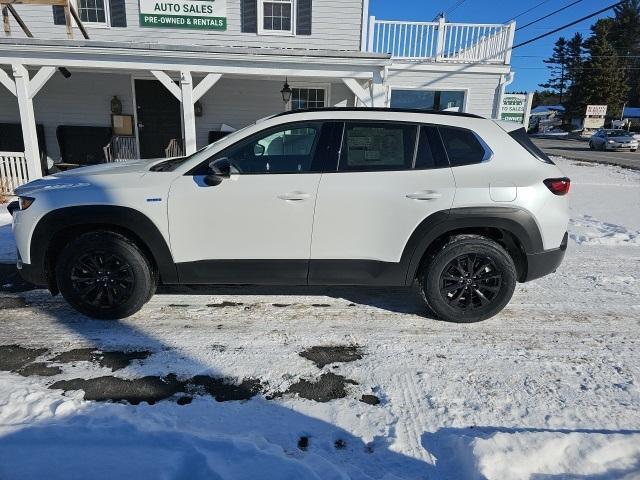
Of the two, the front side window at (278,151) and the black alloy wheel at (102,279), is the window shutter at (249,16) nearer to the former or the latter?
the front side window at (278,151)

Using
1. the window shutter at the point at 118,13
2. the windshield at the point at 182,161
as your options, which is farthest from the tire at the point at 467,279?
the window shutter at the point at 118,13

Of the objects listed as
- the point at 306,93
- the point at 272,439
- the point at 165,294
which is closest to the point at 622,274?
the point at 272,439

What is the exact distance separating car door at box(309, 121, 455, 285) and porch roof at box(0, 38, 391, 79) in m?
5.69

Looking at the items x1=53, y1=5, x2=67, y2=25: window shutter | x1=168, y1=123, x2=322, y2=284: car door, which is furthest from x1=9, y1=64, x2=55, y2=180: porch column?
x1=168, y1=123, x2=322, y2=284: car door

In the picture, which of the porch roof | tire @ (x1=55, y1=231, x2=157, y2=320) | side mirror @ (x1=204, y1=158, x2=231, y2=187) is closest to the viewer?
side mirror @ (x1=204, y1=158, x2=231, y2=187)

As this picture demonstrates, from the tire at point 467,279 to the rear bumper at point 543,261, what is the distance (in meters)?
0.17

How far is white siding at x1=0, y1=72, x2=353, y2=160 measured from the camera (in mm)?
11430

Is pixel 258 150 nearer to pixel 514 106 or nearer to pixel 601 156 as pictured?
pixel 514 106

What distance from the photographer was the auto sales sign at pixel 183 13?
11.0m

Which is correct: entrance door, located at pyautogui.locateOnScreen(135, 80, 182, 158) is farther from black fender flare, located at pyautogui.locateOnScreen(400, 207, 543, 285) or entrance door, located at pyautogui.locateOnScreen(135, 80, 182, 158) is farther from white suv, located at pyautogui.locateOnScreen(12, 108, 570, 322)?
black fender flare, located at pyautogui.locateOnScreen(400, 207, 543, 285)

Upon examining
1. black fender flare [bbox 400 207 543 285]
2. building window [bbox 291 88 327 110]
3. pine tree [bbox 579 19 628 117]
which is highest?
pine tree [bbox 579 19 628 117]

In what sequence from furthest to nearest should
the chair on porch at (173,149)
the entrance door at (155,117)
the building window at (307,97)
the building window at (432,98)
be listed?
the building window at (432,98) → the building window at (307,97) → the entrance door at (155,117) → the chair on porch at (173,149)

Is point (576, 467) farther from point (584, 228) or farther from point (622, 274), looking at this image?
point (584, 228)

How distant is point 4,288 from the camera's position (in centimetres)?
436
